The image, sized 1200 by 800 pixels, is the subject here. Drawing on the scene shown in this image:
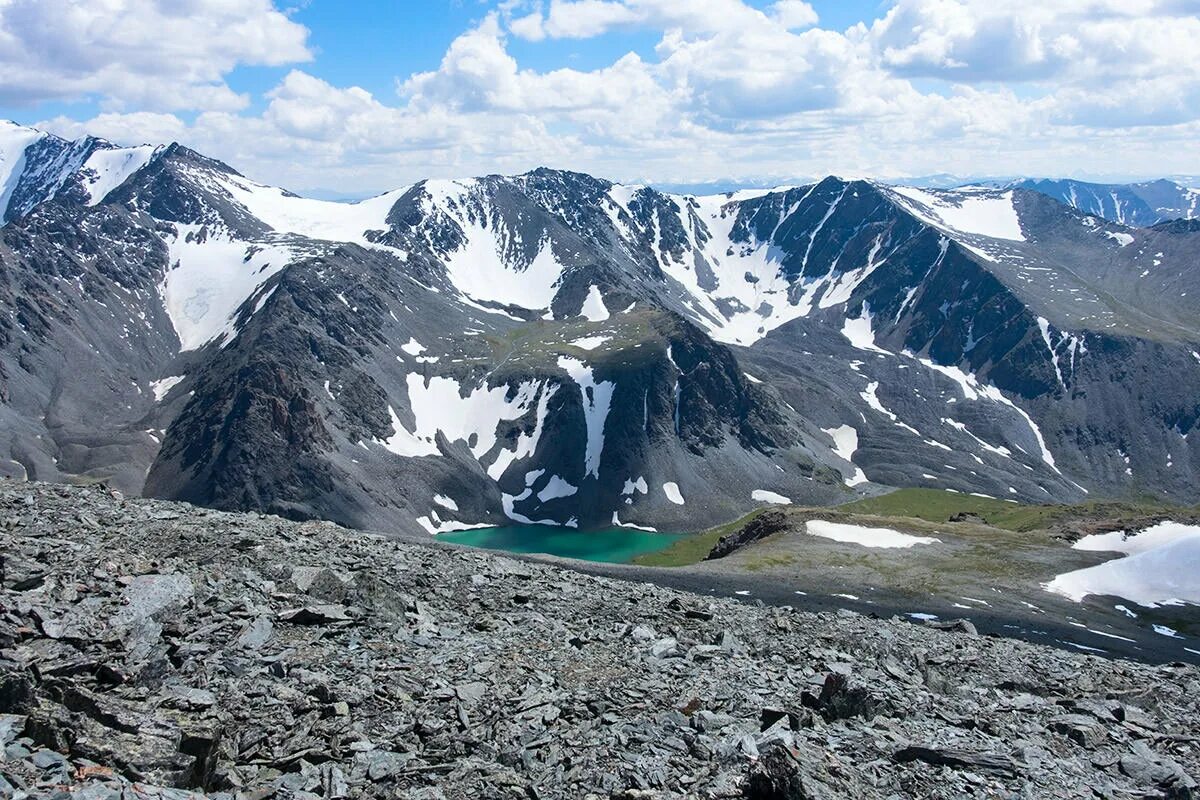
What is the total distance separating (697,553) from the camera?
608 ft

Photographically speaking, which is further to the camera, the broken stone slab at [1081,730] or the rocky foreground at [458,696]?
the broken stone slab at [1081,730]

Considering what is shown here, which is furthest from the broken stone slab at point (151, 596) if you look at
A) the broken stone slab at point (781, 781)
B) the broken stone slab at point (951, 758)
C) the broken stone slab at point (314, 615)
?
the broken stone slab at point (951, 758)

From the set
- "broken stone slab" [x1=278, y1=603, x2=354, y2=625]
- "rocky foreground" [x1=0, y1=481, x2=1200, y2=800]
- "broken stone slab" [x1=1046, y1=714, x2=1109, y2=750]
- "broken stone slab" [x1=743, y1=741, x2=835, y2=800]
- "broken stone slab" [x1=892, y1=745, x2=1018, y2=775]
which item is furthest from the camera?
"broken stone slab" [x1=278, y1=603, x2=354, y2=625]

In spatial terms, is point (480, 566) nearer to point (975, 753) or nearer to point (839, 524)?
point (975, 753)

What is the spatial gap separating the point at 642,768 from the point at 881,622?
27579mm

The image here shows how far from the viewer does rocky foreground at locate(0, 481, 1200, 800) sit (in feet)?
62.2

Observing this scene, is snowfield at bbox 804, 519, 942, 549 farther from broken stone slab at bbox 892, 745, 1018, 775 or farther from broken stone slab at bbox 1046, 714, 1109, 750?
broken stone slab at bbox 892, 745, 1018, 775

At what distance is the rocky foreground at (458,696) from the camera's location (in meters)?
19.0

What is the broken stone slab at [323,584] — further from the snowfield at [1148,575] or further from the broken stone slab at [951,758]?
the snowfield at [1148,575]

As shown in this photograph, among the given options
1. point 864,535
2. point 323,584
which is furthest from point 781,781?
point 864,535

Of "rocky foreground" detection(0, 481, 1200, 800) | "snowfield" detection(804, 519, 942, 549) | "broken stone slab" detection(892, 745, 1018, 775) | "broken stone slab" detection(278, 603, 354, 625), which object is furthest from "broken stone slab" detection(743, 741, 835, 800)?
"snowfield" detection(804, 519, 942, 549)

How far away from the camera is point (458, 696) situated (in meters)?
23.6

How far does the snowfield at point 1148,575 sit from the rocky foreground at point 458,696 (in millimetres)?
68922

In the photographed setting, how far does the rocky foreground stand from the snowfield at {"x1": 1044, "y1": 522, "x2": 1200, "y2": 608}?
6892cm
